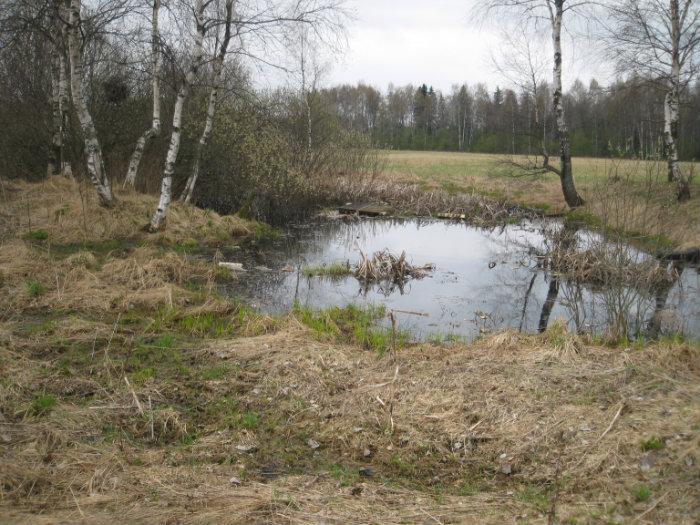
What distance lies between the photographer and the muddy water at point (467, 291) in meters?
9.07

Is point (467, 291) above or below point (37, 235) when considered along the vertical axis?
below

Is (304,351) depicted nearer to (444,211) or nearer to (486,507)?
(486,507)

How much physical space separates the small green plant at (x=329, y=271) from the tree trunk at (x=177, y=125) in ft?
12.6

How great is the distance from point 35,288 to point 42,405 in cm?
401

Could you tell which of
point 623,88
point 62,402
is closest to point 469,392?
point 62,402

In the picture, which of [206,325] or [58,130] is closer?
[206,325]

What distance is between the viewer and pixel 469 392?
583 cm

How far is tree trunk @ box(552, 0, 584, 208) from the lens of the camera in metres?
19.9

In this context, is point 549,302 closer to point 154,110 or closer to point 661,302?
point 661,302

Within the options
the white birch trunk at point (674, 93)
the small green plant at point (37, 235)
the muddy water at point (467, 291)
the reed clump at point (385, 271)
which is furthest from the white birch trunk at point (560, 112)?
the small green plant at point (37, 235)

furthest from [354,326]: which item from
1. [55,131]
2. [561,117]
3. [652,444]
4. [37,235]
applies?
[561,117]

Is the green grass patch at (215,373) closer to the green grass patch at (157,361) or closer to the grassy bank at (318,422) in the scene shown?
the grassy bank at (318,422)

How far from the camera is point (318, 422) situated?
5590 mm

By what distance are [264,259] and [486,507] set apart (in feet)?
35.2
